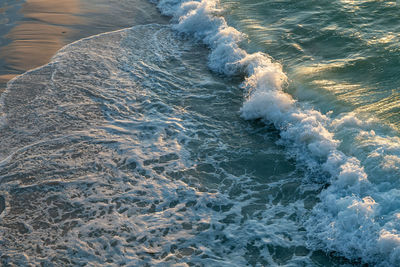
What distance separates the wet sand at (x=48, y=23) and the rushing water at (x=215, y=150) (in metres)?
0.51

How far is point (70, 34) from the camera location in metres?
10.9

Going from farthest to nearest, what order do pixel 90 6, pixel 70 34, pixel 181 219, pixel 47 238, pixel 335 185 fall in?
1. pixel 90 6
2. pixel 70 34
3. pixel 335 185
4. pixel 181 219
5. pixel 47 238

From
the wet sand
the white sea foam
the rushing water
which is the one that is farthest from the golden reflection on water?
the white sea foam

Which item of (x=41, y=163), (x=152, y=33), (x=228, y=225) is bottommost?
(x=228, y=225)

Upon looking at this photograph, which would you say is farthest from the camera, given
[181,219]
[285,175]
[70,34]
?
[70,34]

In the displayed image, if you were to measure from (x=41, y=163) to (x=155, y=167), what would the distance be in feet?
5.56

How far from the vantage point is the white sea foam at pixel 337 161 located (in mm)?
4883

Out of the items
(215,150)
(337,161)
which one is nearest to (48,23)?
(215,150)

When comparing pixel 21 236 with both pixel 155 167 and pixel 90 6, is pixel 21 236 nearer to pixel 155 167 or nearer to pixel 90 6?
pixel 155 167

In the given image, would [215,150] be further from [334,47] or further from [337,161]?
[334,47]

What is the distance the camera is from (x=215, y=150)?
678 cm

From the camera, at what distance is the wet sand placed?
9477 millimetres

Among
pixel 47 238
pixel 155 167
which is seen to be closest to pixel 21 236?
pixel 47 238

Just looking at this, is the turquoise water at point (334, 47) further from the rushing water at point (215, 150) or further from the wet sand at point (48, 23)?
the wet sand at point (48, 23)
